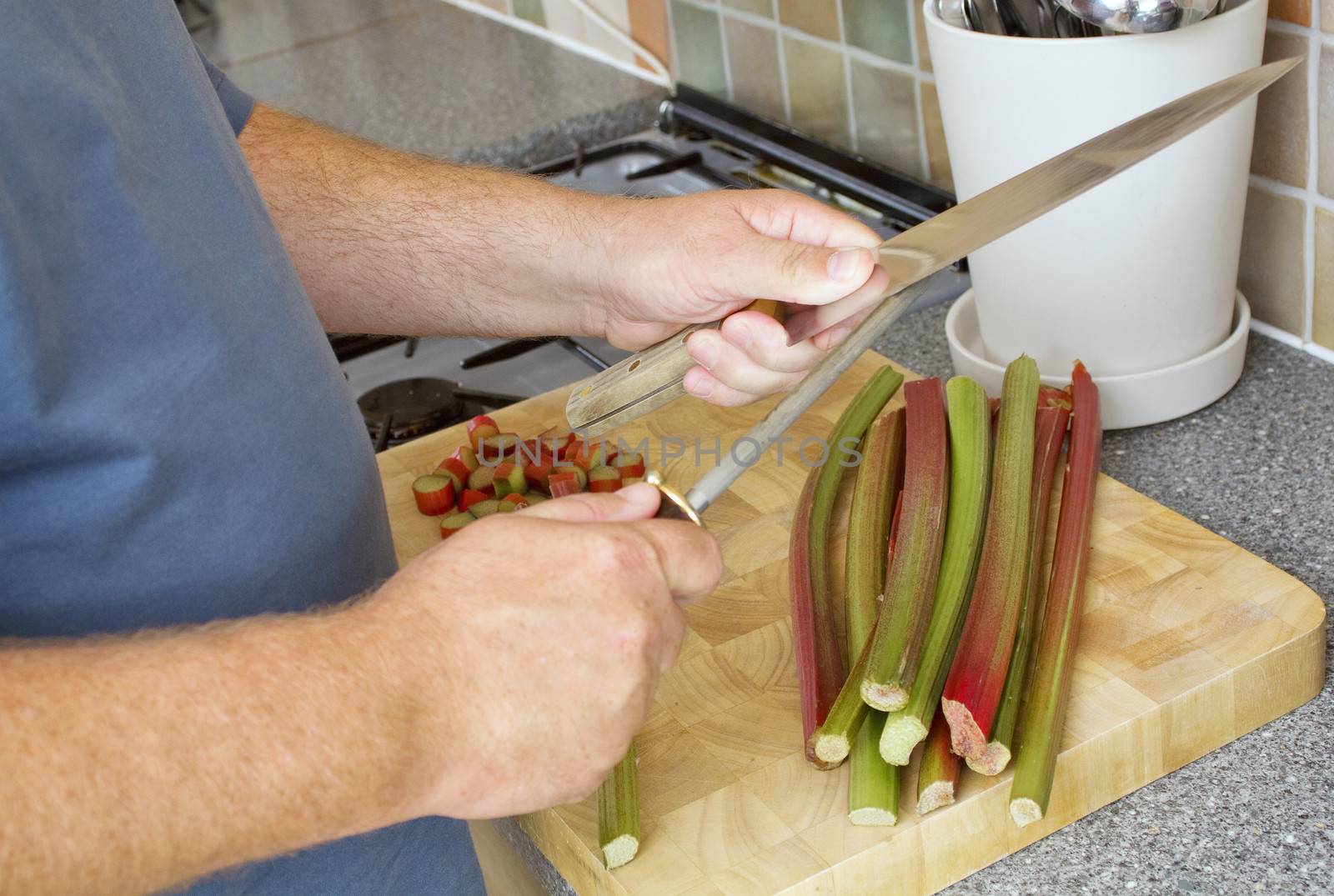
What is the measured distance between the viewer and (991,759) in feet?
2.56

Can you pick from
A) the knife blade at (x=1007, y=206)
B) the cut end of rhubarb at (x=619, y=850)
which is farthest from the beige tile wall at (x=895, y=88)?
the cut end of rhubarb at (x=619, y=850)

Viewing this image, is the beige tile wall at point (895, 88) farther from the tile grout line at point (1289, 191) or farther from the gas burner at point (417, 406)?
the gas burner at point (417, 406)

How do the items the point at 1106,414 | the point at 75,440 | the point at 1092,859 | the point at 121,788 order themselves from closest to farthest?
the point at 121,788, the point at 75,440, the point at 1092,859, the point at 1106,414

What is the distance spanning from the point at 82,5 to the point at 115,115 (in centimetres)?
7

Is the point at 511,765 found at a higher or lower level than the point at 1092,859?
higher

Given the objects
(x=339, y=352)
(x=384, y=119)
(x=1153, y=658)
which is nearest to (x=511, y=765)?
(x=1153, y=658)

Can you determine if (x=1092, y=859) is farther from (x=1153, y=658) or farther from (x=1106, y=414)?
(x=1106, y=414)

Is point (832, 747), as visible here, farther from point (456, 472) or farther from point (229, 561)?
point (456, 472)

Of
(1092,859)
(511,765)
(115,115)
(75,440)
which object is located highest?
(115,115)

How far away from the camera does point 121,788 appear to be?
0.51m

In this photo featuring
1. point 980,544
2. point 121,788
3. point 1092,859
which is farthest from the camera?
point 980,544

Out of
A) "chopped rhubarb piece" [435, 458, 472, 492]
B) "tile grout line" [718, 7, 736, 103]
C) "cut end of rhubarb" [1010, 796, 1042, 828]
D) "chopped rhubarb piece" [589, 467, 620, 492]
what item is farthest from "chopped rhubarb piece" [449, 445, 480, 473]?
"tile grout line" [718, 7, 736, 103]

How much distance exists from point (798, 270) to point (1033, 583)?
274 mm

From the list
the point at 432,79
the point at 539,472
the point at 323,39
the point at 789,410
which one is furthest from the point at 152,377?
the point at 323,39
